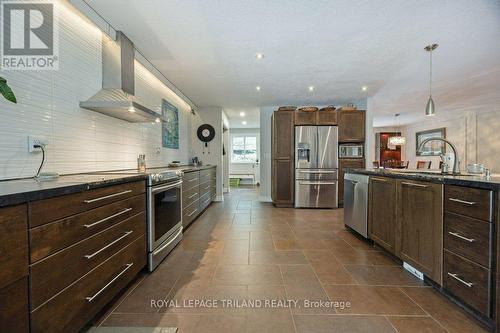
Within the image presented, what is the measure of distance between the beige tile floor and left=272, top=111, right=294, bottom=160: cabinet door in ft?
7.98

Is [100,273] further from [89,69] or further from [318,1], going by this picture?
[318,1]

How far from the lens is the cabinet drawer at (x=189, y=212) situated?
3217 mm

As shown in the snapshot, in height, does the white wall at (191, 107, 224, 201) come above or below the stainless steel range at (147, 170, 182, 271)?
above

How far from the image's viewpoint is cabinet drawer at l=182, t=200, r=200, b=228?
3.22 m

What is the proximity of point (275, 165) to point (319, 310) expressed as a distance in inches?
148

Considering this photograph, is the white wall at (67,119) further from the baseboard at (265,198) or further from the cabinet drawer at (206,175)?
the baseboard at (265,198)

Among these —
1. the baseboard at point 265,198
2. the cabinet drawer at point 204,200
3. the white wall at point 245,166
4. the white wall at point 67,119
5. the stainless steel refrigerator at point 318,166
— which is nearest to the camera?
the white wall at point 67,119

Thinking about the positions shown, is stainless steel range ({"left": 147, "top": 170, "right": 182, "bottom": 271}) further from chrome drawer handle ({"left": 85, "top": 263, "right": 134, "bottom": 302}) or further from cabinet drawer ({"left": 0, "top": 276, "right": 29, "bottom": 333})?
cabinet drawer ({"left": 0, "top": 276, "right": 29, "bottom": 333})

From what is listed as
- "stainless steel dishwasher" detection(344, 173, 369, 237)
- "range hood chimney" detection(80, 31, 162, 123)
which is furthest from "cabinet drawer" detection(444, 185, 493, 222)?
"range hood chimney" detection(80, 31, 162, 123)

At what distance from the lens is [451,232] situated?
159 centimetres

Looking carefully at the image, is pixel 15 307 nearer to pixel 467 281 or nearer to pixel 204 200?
pixel 467 281

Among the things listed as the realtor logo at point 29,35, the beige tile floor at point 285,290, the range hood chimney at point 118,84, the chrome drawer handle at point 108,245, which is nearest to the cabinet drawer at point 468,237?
the beige tile floor at point 285,290

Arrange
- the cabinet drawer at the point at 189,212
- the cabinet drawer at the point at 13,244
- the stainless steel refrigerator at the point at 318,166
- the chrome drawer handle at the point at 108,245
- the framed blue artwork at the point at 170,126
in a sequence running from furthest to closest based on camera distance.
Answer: the stainless steel refrigerator at the point at 318,166 < the framed blue artwork at the point at 170,126 < the cabinet drawer at the point at 189,212 < the chrome drawer handle at the point at 108,245 < the cabinet drawer at the point at 13,244

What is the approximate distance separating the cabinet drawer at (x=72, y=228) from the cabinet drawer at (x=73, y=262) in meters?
0.03
